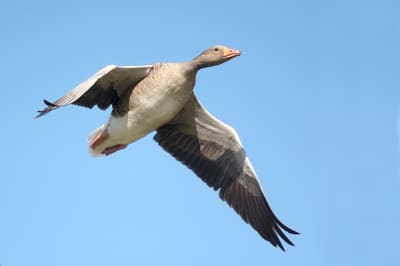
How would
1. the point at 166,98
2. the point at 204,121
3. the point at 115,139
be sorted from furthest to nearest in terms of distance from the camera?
the point at 204,121 → the point at 115,139 → the point at 166,98

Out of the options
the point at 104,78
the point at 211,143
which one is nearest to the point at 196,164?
the point at 211,143

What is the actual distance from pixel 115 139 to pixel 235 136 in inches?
80.6

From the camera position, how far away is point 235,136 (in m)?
11.3

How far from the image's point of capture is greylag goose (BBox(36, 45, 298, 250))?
10016 mm

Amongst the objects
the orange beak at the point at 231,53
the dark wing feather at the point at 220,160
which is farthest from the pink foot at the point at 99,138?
the orange beak at the point at 231,53

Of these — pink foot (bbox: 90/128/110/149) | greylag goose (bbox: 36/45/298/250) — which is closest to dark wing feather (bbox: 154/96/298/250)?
greylag goose (bbox: 36/45/298/250)

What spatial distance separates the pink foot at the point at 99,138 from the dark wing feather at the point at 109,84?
15.7 inches

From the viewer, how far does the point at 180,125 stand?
11.6 meters

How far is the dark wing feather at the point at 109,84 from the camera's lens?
9.91m

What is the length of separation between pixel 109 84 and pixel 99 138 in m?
0.89

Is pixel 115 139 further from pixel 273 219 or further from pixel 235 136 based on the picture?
pixel 273 219

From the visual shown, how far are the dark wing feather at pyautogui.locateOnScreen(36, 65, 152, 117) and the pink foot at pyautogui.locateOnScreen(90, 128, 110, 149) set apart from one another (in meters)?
0.40

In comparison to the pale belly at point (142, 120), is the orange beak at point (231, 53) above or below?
above

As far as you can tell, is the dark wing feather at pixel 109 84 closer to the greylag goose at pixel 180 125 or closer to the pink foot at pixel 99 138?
the greylag goose at pixel 180 125
